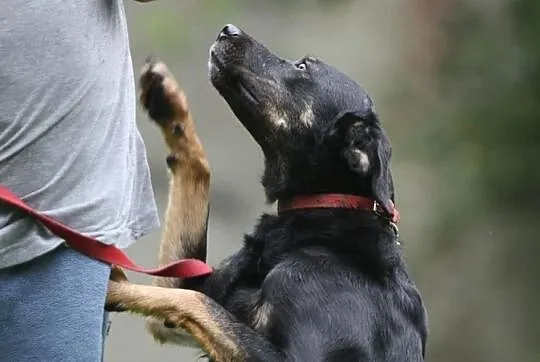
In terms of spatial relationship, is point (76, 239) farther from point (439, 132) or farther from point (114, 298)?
point (439, 132)

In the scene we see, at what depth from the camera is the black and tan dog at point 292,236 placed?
262 centimetres

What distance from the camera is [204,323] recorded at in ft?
8.49

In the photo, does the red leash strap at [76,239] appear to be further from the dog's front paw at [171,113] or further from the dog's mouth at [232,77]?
the dog's mouth at [232,77]

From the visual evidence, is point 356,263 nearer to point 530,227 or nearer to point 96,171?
point 96,171

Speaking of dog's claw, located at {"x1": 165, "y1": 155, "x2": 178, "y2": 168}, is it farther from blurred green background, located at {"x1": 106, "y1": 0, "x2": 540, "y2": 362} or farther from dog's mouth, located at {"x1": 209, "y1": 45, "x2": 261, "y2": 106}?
blurred green background, located at {"x1": 106, "y1": 0, "x2": 540, "y2": 362}

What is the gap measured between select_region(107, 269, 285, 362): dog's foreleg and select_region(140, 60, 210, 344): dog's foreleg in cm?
31

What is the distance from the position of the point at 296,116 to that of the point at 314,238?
18.8 inches

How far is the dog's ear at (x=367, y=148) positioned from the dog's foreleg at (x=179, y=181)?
1.50 ft

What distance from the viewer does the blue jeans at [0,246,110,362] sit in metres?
1.83

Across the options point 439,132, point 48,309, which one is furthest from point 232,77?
point 439,132

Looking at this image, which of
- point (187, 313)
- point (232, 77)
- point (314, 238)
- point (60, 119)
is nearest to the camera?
point (60, 119)

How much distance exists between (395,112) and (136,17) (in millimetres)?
1447

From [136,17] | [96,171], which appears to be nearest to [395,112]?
[136,17]

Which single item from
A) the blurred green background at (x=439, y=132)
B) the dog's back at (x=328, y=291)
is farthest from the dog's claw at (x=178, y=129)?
the blurred green background at (x=439, y=132)
